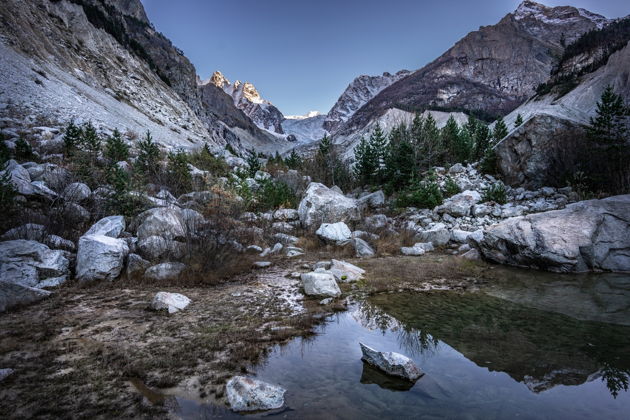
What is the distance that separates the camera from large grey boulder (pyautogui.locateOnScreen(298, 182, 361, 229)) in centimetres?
1207

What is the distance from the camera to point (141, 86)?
34219 mm

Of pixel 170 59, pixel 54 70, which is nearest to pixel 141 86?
pixel 54 70

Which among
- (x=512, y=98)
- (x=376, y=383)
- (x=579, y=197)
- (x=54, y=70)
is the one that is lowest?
(x=376, y=383)

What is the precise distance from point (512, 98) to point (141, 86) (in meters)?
99.5

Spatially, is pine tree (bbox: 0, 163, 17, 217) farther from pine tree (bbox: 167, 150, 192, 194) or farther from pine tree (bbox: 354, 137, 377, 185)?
pine tree (bbox: 354, 137, 377, 185)

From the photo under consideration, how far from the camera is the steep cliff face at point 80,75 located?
17.0 metres

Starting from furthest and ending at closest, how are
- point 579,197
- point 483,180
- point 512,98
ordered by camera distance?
point 512,98, point 483,180, point 579,197

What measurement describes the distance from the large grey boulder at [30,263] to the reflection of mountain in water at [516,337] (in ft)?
18.2

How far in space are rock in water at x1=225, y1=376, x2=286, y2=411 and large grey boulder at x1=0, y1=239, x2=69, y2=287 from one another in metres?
4.46

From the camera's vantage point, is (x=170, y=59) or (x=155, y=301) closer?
(x=155, y=301)

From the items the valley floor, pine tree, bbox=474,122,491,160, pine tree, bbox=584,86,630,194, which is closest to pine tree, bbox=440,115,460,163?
pine tree, bbox=474,122,491,160

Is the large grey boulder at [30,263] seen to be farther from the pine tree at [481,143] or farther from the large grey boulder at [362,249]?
the pine tree at [481,143]

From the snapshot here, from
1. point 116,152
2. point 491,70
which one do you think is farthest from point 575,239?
point 491,70

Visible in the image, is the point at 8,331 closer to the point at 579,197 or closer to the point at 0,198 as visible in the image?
the point at 0,198
